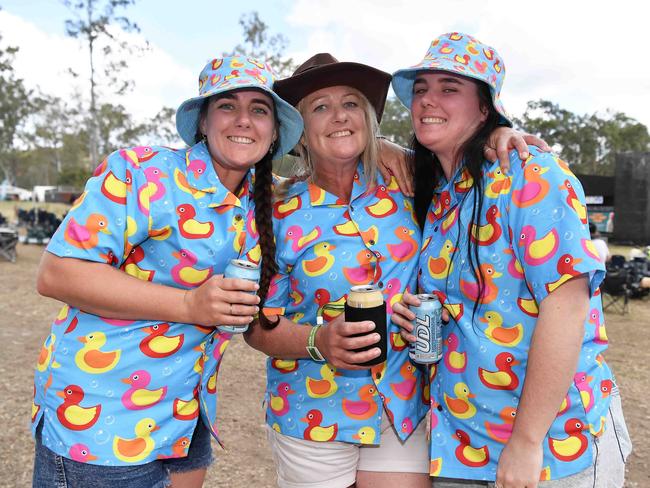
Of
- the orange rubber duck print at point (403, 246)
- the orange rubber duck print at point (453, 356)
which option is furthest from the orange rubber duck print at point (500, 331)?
the orange rubber duck print at point (403, 246)

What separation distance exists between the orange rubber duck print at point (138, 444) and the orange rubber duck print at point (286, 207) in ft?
3.02

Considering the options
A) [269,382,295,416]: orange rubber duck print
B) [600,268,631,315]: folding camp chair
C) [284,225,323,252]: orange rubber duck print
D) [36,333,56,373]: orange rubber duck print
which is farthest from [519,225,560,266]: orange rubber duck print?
[600,268,631,315]: folding camp chair

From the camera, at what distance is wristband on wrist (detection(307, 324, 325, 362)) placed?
79.7 inches

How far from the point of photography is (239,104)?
2062 millimetres

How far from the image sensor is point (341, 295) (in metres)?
2.16

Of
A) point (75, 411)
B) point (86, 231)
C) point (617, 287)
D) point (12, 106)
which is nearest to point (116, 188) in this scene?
point (86, 231)

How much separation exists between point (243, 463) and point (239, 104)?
2936mm

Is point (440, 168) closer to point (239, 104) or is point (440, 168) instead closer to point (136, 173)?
point (239, 104)

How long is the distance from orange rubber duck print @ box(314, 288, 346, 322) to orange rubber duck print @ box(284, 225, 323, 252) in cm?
19

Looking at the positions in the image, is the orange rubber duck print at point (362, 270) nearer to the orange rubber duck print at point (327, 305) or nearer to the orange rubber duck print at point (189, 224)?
the orange rubber duck print at point (327, 305)

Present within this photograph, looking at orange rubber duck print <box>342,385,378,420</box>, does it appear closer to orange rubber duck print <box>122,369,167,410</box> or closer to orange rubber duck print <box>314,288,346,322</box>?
orange rubber duck print <box>314,288,346,322</box>

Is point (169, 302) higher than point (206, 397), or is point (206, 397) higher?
point (169, 302)

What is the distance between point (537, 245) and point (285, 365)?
113cm

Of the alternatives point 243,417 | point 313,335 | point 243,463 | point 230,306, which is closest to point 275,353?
point 313,335
